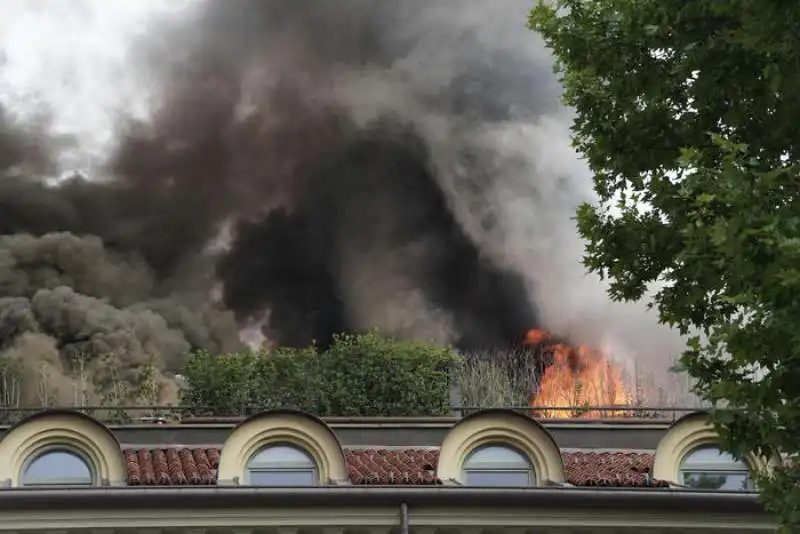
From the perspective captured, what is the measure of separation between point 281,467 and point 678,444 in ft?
17.3

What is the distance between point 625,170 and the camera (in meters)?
10.2

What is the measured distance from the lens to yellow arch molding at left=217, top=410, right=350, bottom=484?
1406cm

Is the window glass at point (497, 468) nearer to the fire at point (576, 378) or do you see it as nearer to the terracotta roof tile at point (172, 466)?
the terracotta roof tile at point (172, 466)

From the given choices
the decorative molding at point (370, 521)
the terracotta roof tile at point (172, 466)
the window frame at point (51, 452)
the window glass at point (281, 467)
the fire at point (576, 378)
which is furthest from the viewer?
the fire at point (576, 378)

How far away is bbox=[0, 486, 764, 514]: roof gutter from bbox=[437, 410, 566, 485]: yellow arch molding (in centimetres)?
89

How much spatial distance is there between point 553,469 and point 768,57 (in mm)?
7137

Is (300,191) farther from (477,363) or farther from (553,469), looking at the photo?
(553,469)

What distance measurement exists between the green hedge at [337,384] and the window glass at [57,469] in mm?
16960

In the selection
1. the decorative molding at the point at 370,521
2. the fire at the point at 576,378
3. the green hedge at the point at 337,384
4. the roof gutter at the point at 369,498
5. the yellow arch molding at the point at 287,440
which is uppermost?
the fire at the point at 576,378

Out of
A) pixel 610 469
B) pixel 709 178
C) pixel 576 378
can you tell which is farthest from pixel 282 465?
pixel 576 378

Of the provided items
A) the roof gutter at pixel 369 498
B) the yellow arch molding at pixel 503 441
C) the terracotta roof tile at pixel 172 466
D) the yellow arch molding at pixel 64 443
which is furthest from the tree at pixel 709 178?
the yellow arch molding at pixel 64 443

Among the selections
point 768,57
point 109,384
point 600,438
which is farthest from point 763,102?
point 109,384

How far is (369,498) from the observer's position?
43.8 ft

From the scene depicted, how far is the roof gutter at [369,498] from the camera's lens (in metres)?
13.0
